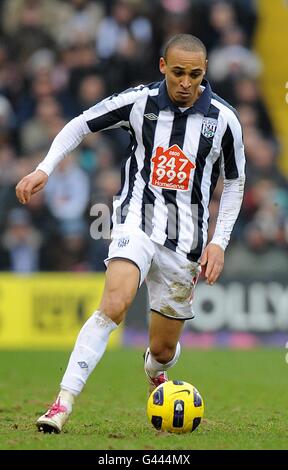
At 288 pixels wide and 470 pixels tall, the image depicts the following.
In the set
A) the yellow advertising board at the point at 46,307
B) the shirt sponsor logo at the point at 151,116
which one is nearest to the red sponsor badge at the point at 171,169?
the shirt sponsor logo at the point at 151,116

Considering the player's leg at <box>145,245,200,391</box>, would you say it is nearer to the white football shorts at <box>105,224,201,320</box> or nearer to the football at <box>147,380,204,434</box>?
the white football shorts at <box>105,224,201,320</box>

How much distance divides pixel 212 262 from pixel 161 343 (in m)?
1.01

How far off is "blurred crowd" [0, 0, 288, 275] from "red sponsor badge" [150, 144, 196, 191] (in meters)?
8.08

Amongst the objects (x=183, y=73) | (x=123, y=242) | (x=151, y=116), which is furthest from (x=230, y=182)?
(x=123, y=242)

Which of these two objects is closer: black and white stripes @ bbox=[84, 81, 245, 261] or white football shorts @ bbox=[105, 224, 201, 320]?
white football shorts @ bbox=[105, 224, 201, 320]

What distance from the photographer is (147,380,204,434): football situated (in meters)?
6.64

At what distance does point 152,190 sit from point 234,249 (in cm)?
856

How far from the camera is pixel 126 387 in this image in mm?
10414

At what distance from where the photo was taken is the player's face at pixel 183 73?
6.86m

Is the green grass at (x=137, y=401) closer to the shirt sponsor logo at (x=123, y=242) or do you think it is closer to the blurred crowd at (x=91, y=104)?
the shirt sponsor logo at (x=123, y=242)

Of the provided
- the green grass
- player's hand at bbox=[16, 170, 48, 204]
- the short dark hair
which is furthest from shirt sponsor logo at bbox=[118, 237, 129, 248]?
the short dark hair

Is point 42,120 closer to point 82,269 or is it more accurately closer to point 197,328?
point 82,269

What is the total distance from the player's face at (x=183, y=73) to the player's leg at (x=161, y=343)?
1.57m

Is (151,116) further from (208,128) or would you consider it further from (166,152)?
(208,128)
